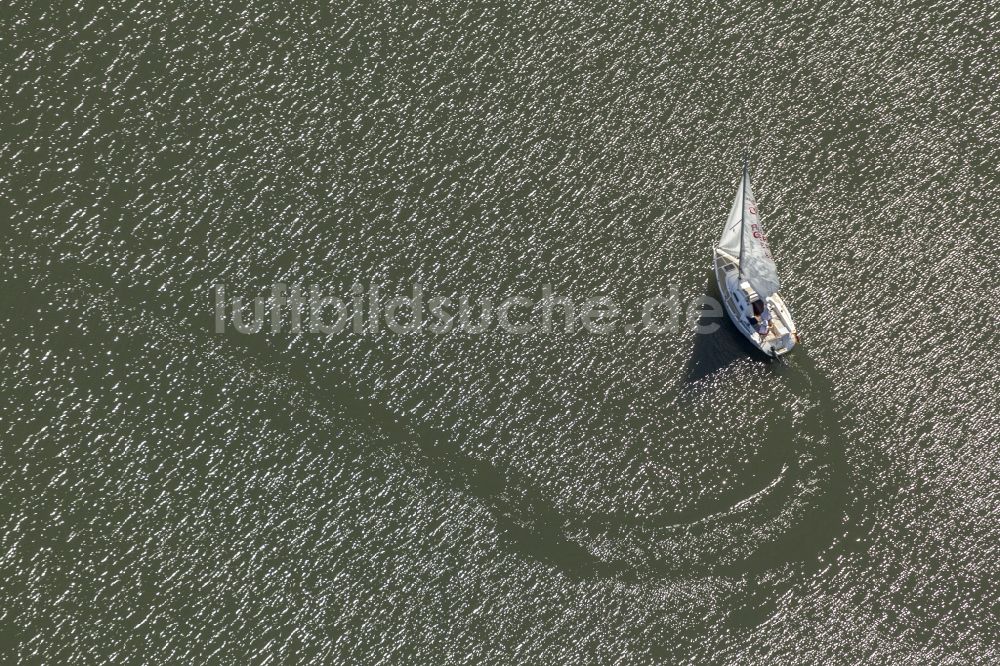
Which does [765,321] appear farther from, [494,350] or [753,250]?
[494,350]

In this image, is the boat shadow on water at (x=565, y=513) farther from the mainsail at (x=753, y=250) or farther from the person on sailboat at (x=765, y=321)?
the mainsail at (x=753, y=250)

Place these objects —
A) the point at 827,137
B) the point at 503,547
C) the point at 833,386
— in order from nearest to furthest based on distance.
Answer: the point at 503,547, the point at 833,386, the point at 827,137

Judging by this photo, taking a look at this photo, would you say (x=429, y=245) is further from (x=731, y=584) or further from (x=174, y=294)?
(x=731, y=584)

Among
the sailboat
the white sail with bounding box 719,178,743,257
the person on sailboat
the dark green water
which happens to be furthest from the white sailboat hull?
the dark green water

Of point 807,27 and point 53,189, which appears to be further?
point 807,27

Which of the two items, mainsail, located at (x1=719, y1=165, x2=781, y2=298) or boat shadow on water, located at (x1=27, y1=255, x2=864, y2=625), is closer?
boat shadow on water, located at (x1=27, y1=255, x2=864, y2=625)

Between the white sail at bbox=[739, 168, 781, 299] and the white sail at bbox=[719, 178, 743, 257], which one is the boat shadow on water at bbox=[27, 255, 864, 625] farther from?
the white sail at bbox=[719, 178, 743, 257]

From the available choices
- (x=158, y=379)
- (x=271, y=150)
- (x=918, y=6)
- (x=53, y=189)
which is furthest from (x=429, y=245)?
(x=918, y=6)
